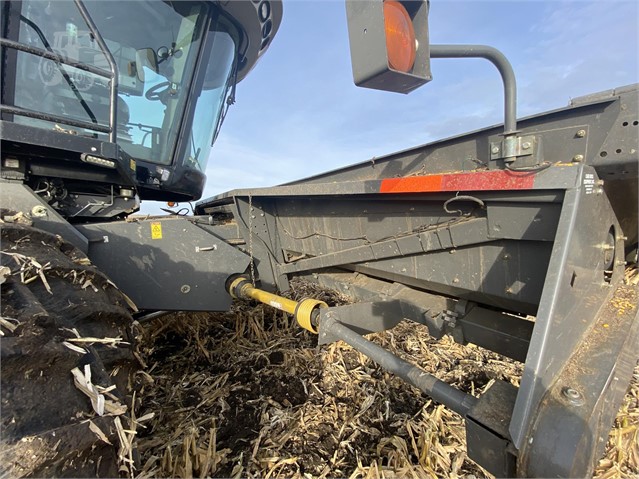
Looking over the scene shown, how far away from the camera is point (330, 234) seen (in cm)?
228

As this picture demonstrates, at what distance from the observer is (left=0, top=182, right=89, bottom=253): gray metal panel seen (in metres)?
1.59

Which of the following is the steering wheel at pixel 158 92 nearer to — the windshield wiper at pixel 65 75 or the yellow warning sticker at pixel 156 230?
the windshield wiper at pixel 65 75

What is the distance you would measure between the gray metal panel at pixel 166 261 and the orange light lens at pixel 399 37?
1.80 metres

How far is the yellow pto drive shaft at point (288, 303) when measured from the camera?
1.76 metres

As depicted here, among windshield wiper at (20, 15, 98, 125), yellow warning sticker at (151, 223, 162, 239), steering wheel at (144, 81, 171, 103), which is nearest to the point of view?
windshield wiper at (20, 15, 98, 125)

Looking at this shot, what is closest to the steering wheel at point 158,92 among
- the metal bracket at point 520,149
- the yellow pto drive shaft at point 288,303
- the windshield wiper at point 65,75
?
the windshield wiper at point 65,75

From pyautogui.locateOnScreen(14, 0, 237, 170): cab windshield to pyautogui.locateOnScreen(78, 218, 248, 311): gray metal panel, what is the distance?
27.6 inches

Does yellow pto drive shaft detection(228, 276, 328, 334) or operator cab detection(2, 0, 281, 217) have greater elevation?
operator cab detection(2, 0, 281, 217)

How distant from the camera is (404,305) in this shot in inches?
74.0

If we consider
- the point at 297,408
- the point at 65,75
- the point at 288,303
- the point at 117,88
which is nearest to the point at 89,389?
the point at 288,303

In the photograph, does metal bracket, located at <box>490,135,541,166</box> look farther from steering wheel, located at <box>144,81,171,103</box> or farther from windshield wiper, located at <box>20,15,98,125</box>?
steering wheel, located at <box>144,81,171,103</box>

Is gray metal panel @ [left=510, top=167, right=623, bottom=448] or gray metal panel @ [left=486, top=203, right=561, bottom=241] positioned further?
gray metal panel @ [left=486, top=203, right=561, bottom=241]

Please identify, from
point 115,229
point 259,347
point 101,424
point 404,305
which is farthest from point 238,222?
point 101,424

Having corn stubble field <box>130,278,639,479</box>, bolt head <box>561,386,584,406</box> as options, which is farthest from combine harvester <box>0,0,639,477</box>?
corn stubble field <box>130,278,639,479</box>
